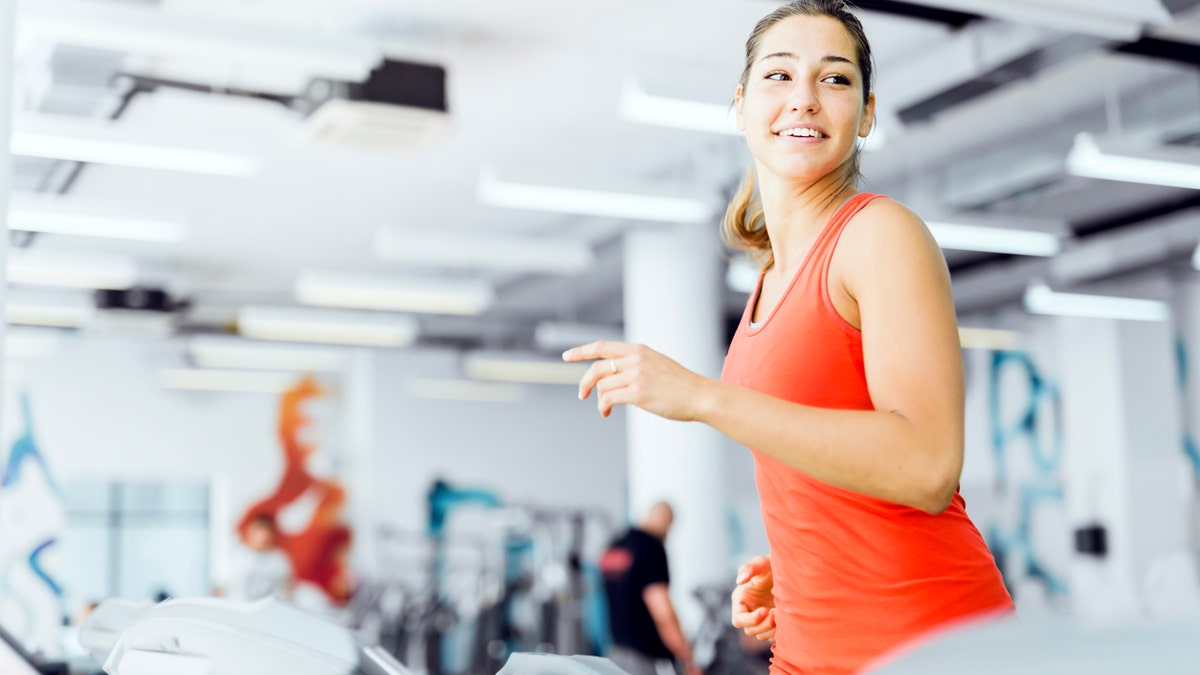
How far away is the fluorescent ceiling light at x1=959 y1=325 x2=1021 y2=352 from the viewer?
10.4 meters

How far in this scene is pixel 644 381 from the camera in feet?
2.99

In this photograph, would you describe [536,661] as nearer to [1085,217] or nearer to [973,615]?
[973,615]

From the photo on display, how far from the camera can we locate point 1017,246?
21.6 feet

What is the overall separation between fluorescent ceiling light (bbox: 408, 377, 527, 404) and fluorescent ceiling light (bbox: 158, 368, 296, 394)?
1.27m

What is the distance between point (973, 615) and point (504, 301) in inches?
386

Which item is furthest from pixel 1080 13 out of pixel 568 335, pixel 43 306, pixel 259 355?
pixel 259 355

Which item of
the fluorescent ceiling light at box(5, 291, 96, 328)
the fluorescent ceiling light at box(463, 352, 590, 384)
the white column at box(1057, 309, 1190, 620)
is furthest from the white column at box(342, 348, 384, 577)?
the white column at box(1057, 309, 1190, 620)

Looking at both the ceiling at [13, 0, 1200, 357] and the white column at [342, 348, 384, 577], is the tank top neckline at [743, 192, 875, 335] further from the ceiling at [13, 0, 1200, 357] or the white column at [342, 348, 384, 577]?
the white column at [342, 348, 384, 577]

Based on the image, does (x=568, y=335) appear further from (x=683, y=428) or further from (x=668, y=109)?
(x=668, y=109)

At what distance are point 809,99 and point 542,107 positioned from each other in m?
5.02

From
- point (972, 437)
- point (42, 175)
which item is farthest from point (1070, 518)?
point (42, 175)

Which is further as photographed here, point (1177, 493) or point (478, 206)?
point (1177, 493)

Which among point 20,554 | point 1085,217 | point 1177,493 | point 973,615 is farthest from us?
point 1177,493

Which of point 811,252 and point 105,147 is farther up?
point 105,147
